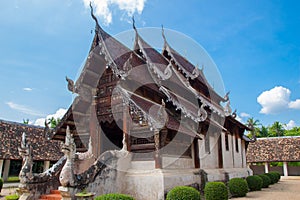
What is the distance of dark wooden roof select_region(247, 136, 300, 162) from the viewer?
2664cm

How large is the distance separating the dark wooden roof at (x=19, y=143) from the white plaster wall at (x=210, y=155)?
1338 cm

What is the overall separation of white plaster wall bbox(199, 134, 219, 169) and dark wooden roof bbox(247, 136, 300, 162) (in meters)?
17.0

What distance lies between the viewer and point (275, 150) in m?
27.8

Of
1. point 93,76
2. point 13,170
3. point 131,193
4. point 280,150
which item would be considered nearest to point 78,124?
point 93,76

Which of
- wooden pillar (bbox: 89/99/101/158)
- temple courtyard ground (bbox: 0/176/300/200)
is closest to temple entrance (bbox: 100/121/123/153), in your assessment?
wooden pillar (bbox: 89/99/101/158)

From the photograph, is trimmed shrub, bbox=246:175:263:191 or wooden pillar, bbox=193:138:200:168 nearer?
wooden pillar, bbox=193:138:200:168

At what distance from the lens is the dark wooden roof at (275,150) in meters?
26.6

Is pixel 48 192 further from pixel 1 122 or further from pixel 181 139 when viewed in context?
pixel 1 122

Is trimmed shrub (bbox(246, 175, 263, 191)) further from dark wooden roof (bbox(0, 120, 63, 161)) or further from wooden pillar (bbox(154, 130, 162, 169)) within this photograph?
dark wooden roof (bbox(0, 120, 63, 161))

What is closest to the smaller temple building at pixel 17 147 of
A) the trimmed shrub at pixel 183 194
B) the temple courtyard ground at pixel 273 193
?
the temple courtyard ground at pixel 273 193

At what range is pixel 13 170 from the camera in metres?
21.9

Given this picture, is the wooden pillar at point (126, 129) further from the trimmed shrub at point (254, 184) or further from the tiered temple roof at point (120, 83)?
the trimmed shrub at point (254, 184)

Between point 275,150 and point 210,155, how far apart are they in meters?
18.9

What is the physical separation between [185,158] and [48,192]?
203 inches
